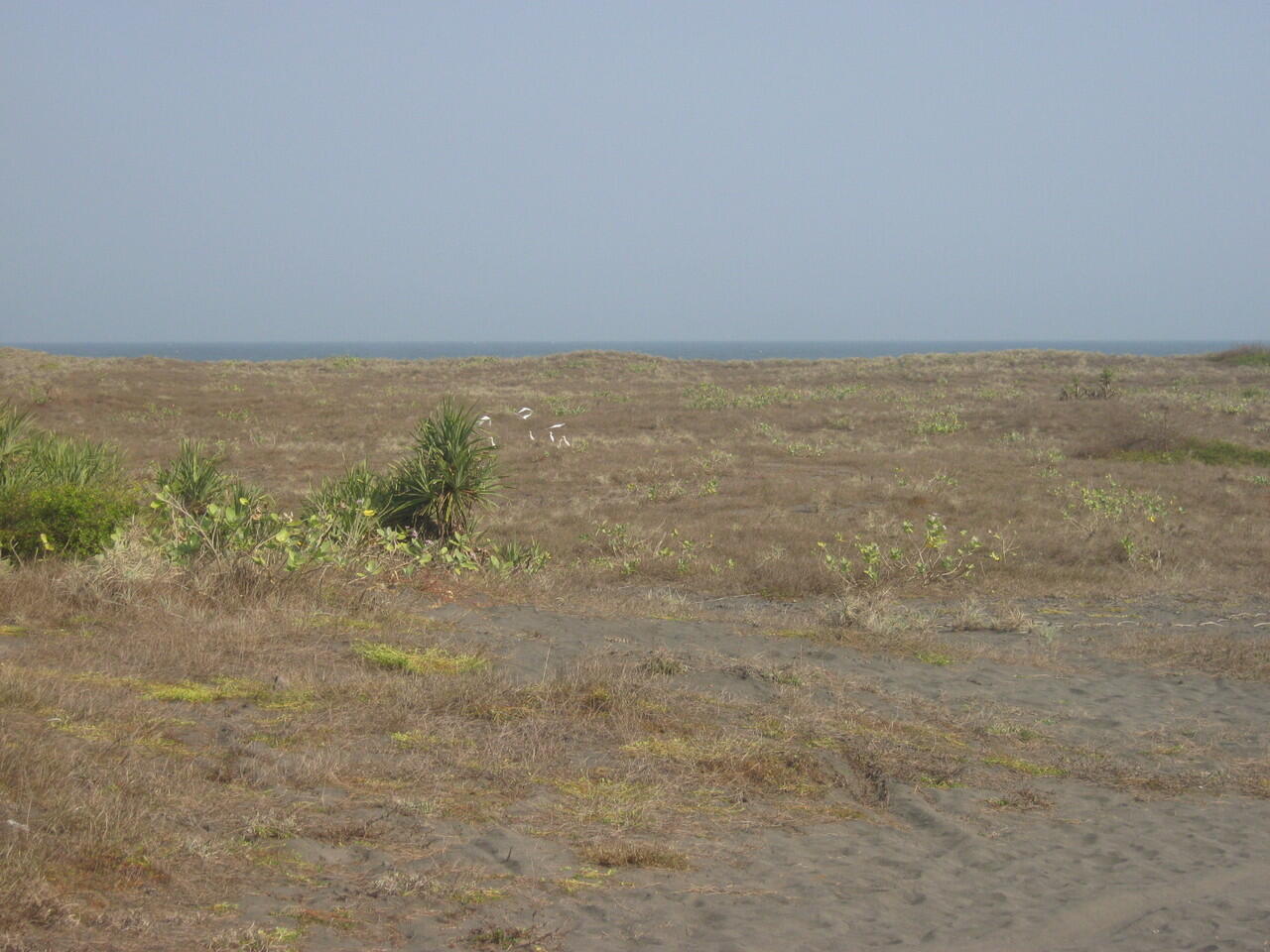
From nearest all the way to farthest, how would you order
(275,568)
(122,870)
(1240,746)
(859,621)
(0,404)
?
(122,870) < (1240,746) < (275,568) < (859,621) < (0,404)

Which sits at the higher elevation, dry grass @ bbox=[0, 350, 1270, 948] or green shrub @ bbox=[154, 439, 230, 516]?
green shrub @ bbox=[154, 439, 230, 516]

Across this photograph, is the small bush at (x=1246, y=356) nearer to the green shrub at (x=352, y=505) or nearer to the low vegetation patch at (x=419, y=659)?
the green shrub at (x=352, y=505)

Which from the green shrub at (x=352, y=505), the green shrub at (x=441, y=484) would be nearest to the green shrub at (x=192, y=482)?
the green shrub at (x=352, y=505)

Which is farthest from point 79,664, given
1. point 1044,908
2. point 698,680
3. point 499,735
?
point 1044,908

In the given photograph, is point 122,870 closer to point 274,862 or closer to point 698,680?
point 274,862

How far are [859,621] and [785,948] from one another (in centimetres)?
642

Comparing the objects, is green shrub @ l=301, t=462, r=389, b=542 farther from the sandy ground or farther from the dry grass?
the sandy ground

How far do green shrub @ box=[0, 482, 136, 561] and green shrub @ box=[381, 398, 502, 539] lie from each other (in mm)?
3541

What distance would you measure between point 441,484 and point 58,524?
437 centimetres

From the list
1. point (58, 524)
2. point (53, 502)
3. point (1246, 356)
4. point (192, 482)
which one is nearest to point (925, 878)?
point (58, 524)

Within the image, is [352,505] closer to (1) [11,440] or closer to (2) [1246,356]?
(1) [11,440]

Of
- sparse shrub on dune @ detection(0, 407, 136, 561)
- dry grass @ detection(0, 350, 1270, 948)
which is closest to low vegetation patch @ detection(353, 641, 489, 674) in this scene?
dry grass @ detection(0, 350, 1270, 948)

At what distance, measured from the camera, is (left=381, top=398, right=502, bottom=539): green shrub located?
13.1 metres

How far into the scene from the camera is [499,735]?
6.09 m
